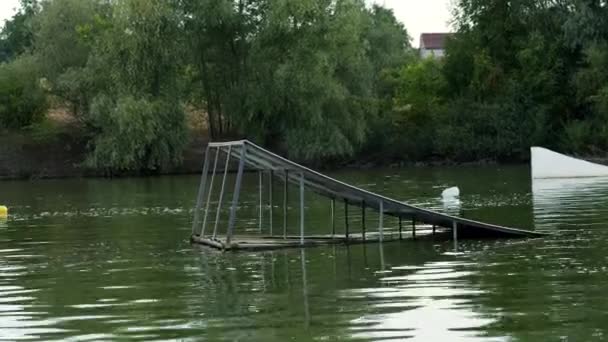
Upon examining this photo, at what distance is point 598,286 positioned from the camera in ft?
43.2

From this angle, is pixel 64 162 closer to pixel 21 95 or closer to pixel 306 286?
pixel 21 95

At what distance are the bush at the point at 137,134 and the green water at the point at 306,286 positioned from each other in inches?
1131

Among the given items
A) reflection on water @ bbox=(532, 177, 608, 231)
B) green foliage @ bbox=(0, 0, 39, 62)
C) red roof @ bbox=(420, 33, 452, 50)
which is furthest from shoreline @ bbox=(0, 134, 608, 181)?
red roof @ bbox=(420, 33, 452, 50)

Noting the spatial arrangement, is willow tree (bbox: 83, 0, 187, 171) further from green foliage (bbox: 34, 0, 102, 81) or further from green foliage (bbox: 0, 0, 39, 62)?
green foliage (bbox: 0, 0, 39, 62)

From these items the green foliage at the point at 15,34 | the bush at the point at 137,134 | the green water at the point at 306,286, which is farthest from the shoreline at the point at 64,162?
the green foliage at the point at 15,34

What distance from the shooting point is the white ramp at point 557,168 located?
41.3 metres

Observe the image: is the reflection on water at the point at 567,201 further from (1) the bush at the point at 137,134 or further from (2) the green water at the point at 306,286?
(1) the bush at the point at 137,134

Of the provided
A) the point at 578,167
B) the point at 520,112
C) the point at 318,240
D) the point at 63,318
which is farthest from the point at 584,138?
the point at 63,318

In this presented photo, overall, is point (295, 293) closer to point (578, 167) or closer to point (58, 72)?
point (578, 167)

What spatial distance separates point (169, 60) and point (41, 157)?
38.1 ft

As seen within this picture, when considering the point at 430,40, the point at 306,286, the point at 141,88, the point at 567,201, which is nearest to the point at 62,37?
the point at 141,88

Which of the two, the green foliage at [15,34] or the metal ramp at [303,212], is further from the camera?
the green foliage at [15,34]

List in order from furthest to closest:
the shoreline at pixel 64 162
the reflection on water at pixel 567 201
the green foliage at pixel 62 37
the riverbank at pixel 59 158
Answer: the green foliage at pixel 62 37 < the riverbank at pixel 59 158 < the shoreline at pixel 64 162 < the reflection on water at pixel 567 201

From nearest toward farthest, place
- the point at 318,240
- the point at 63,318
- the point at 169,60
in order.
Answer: the point at 63,318 < the point at 318,240 < the point at 169,60
